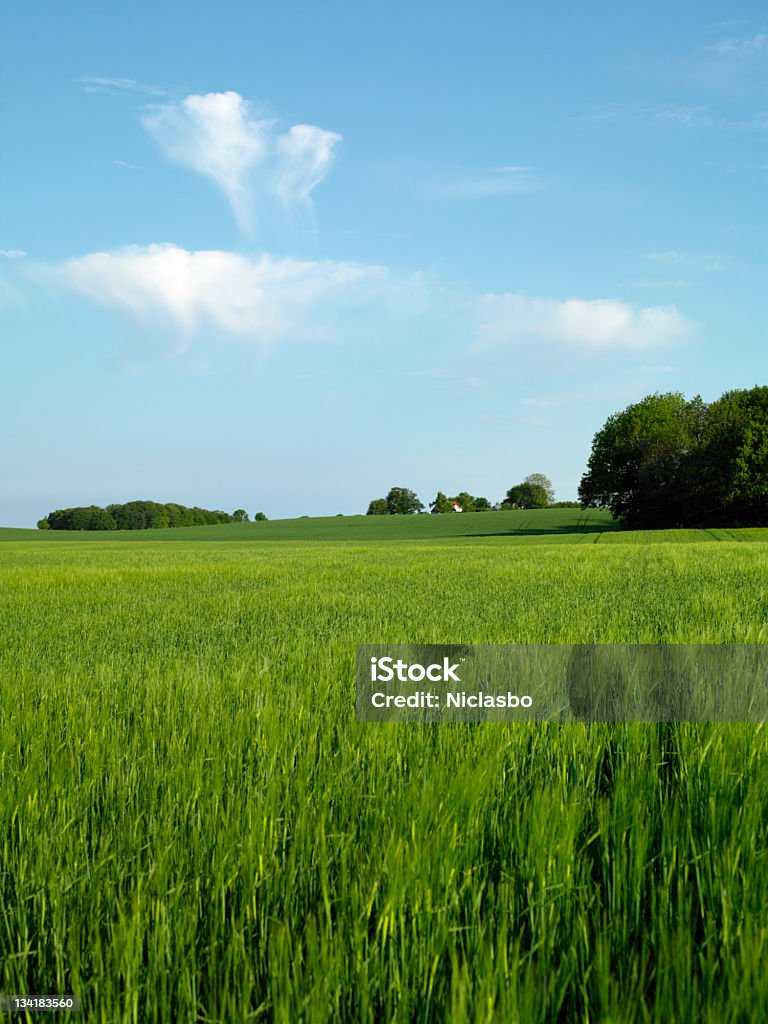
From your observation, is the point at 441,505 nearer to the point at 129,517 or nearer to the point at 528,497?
the point at 528,497

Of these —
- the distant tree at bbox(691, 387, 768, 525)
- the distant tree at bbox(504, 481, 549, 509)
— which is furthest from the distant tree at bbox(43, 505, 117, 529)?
the distant tree at bbox(691, 387, 768, 525)

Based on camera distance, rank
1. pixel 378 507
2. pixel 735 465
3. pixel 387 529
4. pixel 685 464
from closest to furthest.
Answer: pixel 735 465 → pixel 685 464 → pixel 387 529 → pixel 378 507

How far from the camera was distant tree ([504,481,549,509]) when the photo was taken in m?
130

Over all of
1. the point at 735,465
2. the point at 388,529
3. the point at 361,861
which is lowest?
the point at 388,529

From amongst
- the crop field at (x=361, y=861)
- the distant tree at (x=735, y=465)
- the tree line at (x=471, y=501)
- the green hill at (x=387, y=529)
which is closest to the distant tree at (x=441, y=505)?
the tree line at (x=471, y=501)

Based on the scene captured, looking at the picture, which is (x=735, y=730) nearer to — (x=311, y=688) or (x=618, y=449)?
(x=311, y=688)

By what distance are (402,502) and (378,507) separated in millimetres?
4918

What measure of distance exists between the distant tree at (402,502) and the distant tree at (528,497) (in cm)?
1797

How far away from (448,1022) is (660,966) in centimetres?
46

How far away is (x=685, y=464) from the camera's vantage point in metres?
62.4

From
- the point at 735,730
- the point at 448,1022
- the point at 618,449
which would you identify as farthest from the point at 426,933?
the point at 618,449

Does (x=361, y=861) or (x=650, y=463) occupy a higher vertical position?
(x=650, y=463)

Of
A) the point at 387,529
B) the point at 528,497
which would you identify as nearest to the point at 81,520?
the point at 387,529

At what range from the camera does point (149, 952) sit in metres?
1.48
